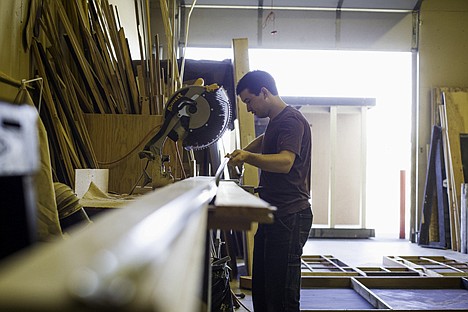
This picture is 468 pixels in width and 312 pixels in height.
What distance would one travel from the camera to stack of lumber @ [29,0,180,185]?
2.66 m

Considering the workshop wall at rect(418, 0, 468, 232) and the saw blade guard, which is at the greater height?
the workshop wall at rect(418, 0, 468, 232)

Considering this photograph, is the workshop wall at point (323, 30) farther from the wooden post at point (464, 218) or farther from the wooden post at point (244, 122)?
the wooden post at point (244, 122)

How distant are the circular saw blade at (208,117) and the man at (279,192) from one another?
15cm

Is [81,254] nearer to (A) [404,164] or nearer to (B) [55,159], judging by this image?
(B) [55,159]

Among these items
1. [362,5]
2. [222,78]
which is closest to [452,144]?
[362,5]

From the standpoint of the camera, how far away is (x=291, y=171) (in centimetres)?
238

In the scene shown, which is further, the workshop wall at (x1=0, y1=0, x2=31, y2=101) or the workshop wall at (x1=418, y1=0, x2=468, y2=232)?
the workshop wall at (x1=418, y1=0, x2=468, y2=232)

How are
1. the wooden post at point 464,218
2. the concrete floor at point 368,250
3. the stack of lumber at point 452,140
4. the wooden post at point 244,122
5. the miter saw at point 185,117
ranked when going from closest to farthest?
the miter saw at point 185,117 → the wooden post at point 244,122 → the concrete floor at point 368,250 → the wooden post at point 464,218 → the stack of lumber at point 452,140

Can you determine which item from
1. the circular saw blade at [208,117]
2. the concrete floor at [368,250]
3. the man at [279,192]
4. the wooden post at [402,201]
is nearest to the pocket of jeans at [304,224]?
the man at [279,192]

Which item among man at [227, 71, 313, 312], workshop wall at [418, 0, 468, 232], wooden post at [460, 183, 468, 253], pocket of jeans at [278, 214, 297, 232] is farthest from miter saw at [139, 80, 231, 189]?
workshop wall at [418, 0, 468, 232]

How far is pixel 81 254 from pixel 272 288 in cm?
205

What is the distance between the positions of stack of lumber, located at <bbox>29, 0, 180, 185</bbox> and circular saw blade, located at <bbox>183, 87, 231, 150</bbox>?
79 centimetres

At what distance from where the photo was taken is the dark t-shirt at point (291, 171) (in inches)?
92.1

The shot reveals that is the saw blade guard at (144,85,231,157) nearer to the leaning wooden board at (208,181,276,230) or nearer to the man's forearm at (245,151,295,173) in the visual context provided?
the man's forearm at (245,151,295,173)
